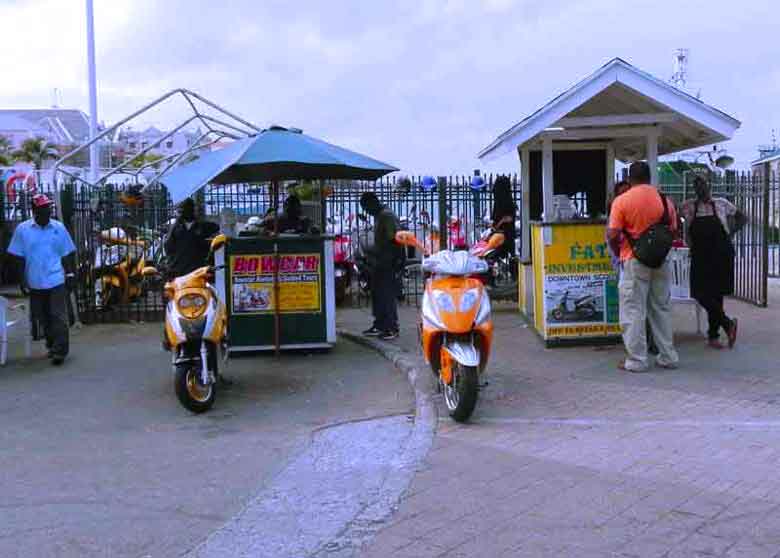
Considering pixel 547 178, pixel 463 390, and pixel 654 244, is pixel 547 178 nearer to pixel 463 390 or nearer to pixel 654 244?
pixel 654 244

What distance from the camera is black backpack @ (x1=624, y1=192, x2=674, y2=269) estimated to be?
8.41 meters

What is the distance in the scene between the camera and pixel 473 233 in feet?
48.5

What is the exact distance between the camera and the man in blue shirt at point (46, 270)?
1014 centimetres

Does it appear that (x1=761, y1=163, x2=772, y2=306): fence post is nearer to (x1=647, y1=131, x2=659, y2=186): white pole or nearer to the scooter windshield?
(x1=647, y1=131, x2=659, y2=186): white pole

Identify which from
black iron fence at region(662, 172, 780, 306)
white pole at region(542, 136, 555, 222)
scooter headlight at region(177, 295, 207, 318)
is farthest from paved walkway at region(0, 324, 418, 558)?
black iron fence at region(662, 172, 780, 306)

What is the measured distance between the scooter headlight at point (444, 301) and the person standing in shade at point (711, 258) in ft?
→ 12.0

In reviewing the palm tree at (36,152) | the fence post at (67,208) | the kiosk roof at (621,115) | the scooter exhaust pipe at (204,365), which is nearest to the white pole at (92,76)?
→ the fence post at (67,208)

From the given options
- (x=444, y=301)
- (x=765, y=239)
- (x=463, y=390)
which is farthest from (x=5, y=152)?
(x=463, y=390)

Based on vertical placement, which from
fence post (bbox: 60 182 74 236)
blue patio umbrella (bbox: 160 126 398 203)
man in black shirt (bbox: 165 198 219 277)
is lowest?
man in black shirt (bbox: 165 198 219 277)

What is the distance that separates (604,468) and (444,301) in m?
1.99

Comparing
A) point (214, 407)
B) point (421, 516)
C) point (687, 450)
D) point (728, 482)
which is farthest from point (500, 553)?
point (214, 407)

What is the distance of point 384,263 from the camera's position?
10891mm

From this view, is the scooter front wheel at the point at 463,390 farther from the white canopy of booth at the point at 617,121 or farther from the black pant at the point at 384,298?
the black pant at the point at 384,298

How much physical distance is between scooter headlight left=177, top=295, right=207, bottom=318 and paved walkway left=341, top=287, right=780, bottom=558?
7.72ft
